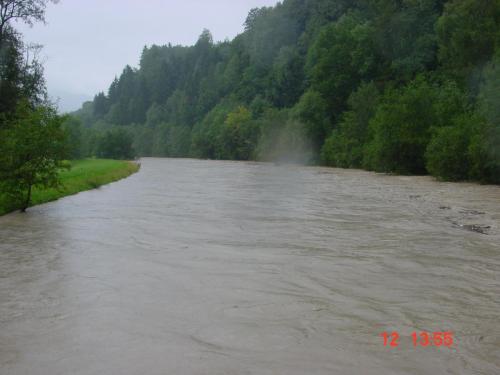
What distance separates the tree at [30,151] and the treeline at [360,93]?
82.4ft

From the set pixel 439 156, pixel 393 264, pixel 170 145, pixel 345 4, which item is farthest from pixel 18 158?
pixel 170 145

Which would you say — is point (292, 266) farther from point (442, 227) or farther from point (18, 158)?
point (18, 158)

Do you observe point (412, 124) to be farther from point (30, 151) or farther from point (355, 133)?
point (30, 151)

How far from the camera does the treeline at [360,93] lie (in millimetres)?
43903

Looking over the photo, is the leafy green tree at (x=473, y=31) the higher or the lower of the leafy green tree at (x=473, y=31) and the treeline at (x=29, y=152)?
the higher

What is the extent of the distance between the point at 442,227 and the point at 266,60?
125064 millimetres

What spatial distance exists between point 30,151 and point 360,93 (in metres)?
54.6

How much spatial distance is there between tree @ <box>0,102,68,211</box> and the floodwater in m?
2.04

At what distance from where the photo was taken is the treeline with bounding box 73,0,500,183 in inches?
1728
